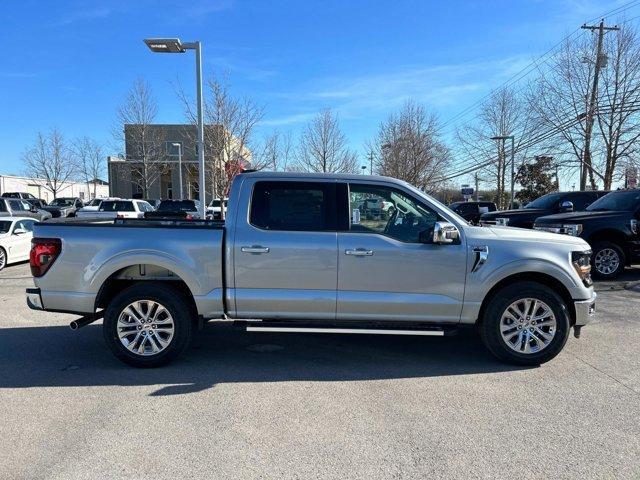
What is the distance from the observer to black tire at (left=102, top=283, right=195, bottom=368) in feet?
16.4

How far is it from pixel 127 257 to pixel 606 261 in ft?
31.9

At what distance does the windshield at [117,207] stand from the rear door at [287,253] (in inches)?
813

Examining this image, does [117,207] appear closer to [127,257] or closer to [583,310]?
[127,257]

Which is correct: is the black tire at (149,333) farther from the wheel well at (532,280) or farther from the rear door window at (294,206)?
the wheel well at (532,280)

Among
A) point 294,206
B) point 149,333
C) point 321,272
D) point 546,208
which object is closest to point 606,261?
point 546,208

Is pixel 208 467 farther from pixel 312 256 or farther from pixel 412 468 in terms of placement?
pixel 312 256

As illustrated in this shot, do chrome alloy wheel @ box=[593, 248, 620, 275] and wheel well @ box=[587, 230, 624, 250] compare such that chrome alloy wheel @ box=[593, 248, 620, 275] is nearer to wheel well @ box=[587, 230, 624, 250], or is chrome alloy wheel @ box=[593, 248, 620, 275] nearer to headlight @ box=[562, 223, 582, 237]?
wheel well @ box=[587, 230, 624, 250]

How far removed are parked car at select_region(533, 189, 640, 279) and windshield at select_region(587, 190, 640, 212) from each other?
2 cm

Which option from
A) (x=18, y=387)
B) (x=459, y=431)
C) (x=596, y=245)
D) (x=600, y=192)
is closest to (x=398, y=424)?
(x=459, y=431)

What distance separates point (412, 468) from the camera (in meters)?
3.22

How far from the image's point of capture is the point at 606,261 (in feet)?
34.5

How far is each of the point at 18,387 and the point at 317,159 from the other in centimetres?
2543

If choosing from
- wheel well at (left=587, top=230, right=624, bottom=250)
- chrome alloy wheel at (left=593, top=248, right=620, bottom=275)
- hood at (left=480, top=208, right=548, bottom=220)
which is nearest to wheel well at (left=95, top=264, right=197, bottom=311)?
wheel well at (left=587, top=230, right=624, bottom=250)

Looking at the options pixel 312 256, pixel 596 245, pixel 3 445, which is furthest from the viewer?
pixel 596 245
